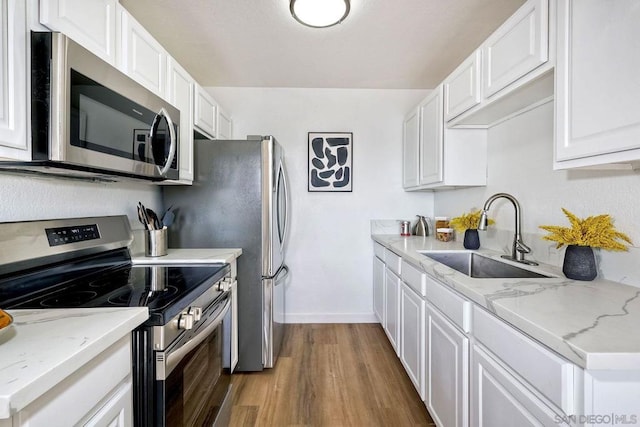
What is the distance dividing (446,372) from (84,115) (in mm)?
1734

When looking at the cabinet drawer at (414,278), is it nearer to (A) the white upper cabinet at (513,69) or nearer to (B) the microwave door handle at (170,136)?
(A) the white upper cabinet at (513,69)

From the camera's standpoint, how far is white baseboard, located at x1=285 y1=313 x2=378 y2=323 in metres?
3.08

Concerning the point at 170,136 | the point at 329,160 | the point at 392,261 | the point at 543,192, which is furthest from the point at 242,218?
the point at 543,192

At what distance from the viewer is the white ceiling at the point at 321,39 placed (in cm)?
181

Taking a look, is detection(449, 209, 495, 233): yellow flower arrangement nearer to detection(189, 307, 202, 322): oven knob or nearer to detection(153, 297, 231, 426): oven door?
detection(153, 297, 231, 426): oven door

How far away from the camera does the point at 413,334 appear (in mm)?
1809

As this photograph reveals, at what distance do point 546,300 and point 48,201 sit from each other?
1966 millimetres

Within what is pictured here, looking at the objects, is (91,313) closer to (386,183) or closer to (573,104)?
(573,104)

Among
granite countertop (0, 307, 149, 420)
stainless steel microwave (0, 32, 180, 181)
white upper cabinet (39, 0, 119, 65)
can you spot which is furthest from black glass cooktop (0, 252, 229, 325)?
white upper cabinet (39, 0, 119, 65)

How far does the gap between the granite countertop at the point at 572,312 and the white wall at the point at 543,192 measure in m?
0.19

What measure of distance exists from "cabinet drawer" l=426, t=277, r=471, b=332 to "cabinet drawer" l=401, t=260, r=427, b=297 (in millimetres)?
46

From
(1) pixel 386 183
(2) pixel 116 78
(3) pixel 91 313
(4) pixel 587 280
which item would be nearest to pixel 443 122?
(1) pixel 386 183

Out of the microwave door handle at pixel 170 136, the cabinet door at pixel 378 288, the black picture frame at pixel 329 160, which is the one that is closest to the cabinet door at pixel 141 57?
the microwave door handle at pixel 170 136
